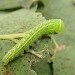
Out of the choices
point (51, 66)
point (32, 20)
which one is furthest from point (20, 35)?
point (51, 66)

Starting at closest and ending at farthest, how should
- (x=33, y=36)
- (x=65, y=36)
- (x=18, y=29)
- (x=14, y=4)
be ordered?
1. (x=33, y=36)
2. (x=18, y=29)
3. (x=65, y=36)
4. (x=14, y=4)

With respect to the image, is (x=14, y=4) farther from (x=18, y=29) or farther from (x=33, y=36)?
(x=33, y=36)

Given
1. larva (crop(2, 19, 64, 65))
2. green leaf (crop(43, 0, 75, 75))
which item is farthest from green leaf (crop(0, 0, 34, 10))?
larva (crop(2, 19, 64, 65))

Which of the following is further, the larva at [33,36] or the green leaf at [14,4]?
the green leaf at [14,4]

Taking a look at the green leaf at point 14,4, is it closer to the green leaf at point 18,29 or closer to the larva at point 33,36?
the green leaf at point 18,29

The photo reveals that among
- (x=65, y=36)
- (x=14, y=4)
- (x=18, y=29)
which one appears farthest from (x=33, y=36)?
(x=14, y=4)

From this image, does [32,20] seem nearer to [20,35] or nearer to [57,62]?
[20,35]

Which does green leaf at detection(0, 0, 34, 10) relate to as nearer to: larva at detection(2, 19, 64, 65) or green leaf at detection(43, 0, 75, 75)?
green leaf at detection(43, 0, 75, 75)

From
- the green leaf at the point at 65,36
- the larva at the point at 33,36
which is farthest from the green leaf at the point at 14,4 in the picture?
the larva at the point at 33,36
